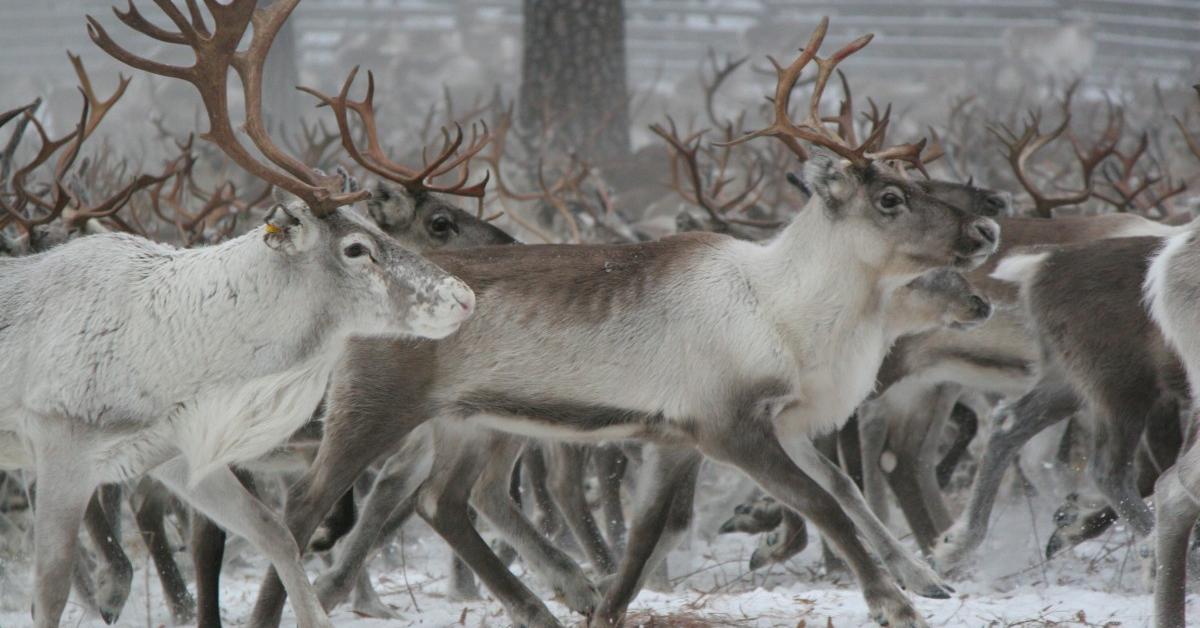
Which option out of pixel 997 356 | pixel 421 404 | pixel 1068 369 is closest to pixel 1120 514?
pixel 1068 369

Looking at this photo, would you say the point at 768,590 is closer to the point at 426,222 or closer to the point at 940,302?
the point at 940,302

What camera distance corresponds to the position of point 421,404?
169 inches

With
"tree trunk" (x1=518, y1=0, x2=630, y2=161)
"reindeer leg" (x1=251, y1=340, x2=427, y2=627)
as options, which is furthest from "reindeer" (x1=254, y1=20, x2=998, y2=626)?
"tree trunk" (x1=518, y1=0, x2=630, y2=161)

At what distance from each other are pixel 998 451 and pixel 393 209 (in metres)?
2.38

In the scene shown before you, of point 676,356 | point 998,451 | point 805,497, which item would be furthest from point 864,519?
point 998,451

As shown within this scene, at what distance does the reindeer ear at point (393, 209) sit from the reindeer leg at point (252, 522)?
179cm

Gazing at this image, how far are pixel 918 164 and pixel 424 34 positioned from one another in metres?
27.1

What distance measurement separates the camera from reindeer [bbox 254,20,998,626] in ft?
14.1

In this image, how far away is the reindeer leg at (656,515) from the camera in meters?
4.55

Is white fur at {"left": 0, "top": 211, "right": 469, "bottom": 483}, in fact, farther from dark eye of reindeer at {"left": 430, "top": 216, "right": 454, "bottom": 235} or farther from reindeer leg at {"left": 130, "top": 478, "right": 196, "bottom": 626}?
dark eye of reindeer at {"left": 430, "top": 216, "right": 454, "bottom": 235}

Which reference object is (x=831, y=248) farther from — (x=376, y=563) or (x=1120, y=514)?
(x=376, y=563)

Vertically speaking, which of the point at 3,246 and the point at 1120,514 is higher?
the point at 3,246

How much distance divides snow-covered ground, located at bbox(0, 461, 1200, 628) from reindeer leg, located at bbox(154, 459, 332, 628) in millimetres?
872

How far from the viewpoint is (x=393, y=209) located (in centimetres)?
570
